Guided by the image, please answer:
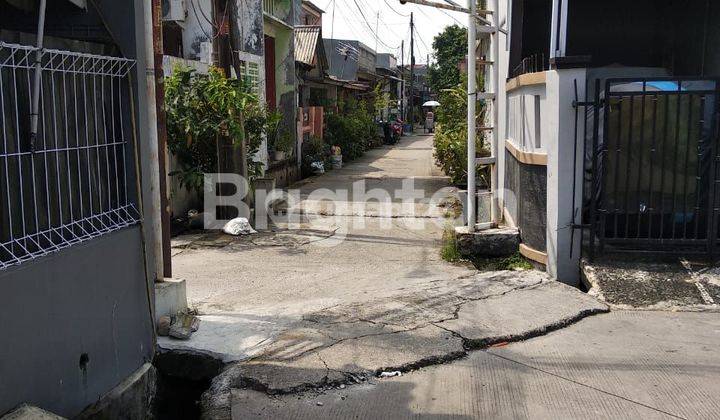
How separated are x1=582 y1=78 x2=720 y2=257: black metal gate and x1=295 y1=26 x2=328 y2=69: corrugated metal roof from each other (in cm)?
1321

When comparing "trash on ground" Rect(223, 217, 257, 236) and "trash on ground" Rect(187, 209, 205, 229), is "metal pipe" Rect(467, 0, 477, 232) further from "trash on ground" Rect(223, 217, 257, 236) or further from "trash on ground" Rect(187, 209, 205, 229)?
"trash on ground" Rect(187, 209, 205, 229)

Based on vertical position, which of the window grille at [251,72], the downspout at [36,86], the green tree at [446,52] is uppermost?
the green tree at [446,52]

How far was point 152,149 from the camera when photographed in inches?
190

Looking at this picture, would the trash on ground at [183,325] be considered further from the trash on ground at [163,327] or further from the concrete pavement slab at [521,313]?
the concrete pavement slab at [521,313]

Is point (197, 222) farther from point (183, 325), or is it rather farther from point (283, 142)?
point (283, 142)

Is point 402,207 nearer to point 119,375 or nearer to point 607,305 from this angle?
point 607,305

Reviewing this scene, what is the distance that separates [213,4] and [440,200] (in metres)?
5.19

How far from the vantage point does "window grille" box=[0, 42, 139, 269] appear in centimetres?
315

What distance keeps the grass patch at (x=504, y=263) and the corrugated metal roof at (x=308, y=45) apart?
1190cm

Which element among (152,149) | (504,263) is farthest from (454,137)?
(152,149)

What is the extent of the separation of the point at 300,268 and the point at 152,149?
9.75 ft

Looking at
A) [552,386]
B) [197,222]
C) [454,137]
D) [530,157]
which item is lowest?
[552,386]

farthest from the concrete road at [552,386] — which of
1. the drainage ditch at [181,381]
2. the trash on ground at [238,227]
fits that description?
the trash on ground at [238,227]

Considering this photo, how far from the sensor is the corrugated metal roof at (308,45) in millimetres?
18766
